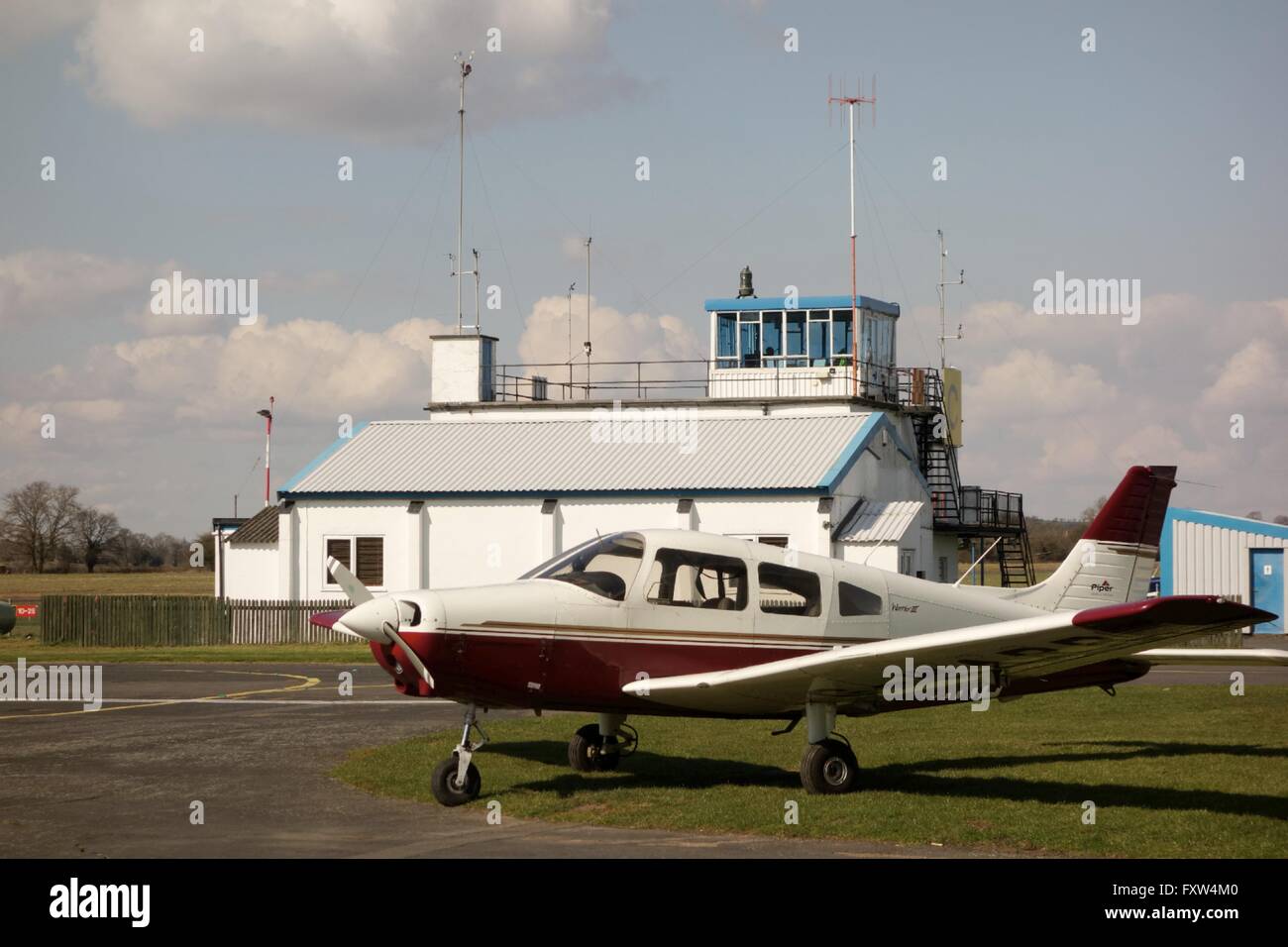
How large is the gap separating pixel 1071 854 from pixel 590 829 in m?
3.91

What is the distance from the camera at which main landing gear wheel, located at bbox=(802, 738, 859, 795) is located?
13.5 meters

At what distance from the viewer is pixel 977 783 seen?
1460 cm

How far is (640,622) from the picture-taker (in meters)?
13.3

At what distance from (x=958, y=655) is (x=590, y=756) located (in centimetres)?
463

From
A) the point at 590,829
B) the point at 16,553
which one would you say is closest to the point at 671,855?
the point at 590,829

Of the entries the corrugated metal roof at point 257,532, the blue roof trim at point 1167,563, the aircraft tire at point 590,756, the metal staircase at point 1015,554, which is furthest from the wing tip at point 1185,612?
the metal staircase at point 1015,554

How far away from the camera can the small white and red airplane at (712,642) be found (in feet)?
40.6

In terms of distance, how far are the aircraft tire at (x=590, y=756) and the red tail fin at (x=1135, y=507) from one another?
5.83 meters

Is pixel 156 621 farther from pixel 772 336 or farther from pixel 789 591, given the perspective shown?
pixel 789 591

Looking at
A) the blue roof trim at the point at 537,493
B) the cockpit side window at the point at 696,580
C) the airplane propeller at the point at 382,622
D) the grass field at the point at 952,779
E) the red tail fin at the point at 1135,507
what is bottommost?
the grass field at the point at 952,779

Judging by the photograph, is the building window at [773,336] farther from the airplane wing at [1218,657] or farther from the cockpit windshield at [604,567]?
the cockpit windshield at [604,567]

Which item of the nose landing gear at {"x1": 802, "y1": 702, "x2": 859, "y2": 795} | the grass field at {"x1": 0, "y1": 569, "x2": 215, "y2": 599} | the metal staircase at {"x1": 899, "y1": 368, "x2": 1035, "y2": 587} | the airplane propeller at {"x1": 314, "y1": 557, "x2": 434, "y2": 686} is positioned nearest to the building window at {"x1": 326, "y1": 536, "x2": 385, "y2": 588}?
the metal staircase at {"x1": 899, "y1": 368, "x2": 1035, "y2": 587}

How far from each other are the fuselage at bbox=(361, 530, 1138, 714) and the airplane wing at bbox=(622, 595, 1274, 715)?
0.33 meters
